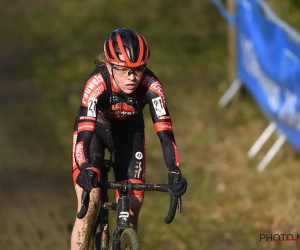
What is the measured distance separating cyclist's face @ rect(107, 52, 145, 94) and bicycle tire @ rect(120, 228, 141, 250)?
111cm

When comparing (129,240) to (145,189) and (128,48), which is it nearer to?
(145,189)

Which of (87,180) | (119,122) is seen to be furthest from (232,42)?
(87,180)

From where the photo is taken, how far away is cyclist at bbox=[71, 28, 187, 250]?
5488 mm

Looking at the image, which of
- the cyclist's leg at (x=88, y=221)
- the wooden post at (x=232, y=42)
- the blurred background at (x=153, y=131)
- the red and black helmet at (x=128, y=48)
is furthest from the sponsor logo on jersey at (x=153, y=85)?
the wooden post at (x=232, y=42)

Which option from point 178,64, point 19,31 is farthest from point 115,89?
point 19,31


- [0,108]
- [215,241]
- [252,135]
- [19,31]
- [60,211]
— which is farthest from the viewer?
[19,31]

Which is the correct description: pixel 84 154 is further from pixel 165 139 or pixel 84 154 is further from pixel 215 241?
pixel 215 241

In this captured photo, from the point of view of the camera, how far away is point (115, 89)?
5812 mm

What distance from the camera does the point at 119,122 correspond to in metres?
6.06

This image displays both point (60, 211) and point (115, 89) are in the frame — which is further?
point (60, 211)

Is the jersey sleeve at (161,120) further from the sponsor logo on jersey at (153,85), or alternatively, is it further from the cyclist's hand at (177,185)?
the cyclist's hand at (177,185)

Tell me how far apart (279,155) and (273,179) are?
2.35 feet

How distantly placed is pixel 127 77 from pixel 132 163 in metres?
0.85

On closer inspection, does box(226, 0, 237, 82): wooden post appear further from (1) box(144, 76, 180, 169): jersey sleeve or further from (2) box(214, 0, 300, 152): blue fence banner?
(1) box(144, 76, 180, 169): jersey sleeve
